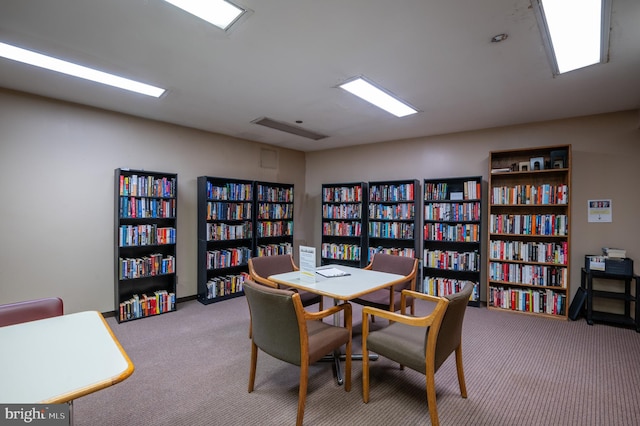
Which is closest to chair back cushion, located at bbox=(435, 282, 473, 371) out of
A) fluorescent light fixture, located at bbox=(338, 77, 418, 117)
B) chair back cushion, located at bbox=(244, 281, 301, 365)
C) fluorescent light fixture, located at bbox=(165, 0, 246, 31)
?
chair back cushion, located at bbox=(244, 281, 301, 365)

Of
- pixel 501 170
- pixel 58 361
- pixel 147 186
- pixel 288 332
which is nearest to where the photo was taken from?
pixel 58 361

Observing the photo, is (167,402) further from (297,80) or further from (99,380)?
(297,80)

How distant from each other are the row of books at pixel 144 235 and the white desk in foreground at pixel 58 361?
2.34m

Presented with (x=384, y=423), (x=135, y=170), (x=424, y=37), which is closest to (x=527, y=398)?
(x=384, y=423)

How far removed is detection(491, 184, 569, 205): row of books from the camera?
385 cm

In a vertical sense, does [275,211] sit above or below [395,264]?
above

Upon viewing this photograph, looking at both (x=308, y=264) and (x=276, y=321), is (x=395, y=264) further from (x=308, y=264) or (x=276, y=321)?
(x=276, y=321)

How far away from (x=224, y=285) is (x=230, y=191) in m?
1.49

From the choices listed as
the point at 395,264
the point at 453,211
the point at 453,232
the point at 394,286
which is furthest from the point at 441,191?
the point at 394,286

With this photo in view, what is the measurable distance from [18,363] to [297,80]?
109 inches

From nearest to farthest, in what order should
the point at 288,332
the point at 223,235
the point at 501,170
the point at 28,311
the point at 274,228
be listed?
the point at 28,311, the point at 288,332, the point at 501,170, the point at 223,235, the point at 274,228

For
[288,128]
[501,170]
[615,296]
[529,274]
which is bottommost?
[615,296]

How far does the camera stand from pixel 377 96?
10.9ft

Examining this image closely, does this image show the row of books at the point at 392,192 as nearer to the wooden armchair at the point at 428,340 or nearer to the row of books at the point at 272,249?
the row of books at the point at 272,249
